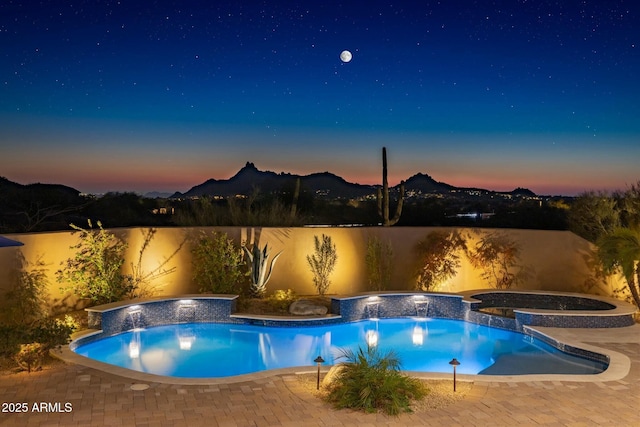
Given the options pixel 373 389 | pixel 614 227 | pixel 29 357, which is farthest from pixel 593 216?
pixel 29 357

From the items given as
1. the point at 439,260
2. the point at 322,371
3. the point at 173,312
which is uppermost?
the point at 439,260

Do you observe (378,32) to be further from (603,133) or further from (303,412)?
(303,412)

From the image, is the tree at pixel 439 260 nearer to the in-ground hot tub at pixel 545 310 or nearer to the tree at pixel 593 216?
the in-ground hot tub at pixel 545 310

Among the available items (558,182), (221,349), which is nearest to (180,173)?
(221,349)

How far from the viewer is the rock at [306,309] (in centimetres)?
1232

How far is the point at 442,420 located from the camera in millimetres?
5863

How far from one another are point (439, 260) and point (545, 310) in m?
3.36

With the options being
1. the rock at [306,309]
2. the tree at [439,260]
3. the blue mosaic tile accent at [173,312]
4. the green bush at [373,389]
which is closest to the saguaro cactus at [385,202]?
the tree at [439,260]

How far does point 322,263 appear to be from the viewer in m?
14.2

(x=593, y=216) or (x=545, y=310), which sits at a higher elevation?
(x=593, y=216)

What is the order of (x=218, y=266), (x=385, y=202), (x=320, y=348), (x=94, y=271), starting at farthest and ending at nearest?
(x=385, y=202)
(x=218, y=266)
(x=94, y=271)
(x=320, y=348)

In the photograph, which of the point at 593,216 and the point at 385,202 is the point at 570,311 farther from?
the point at 385,202

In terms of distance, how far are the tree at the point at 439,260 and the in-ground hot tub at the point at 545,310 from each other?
3.93 ft

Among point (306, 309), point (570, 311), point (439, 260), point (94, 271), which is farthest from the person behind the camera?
point (439, 260)
